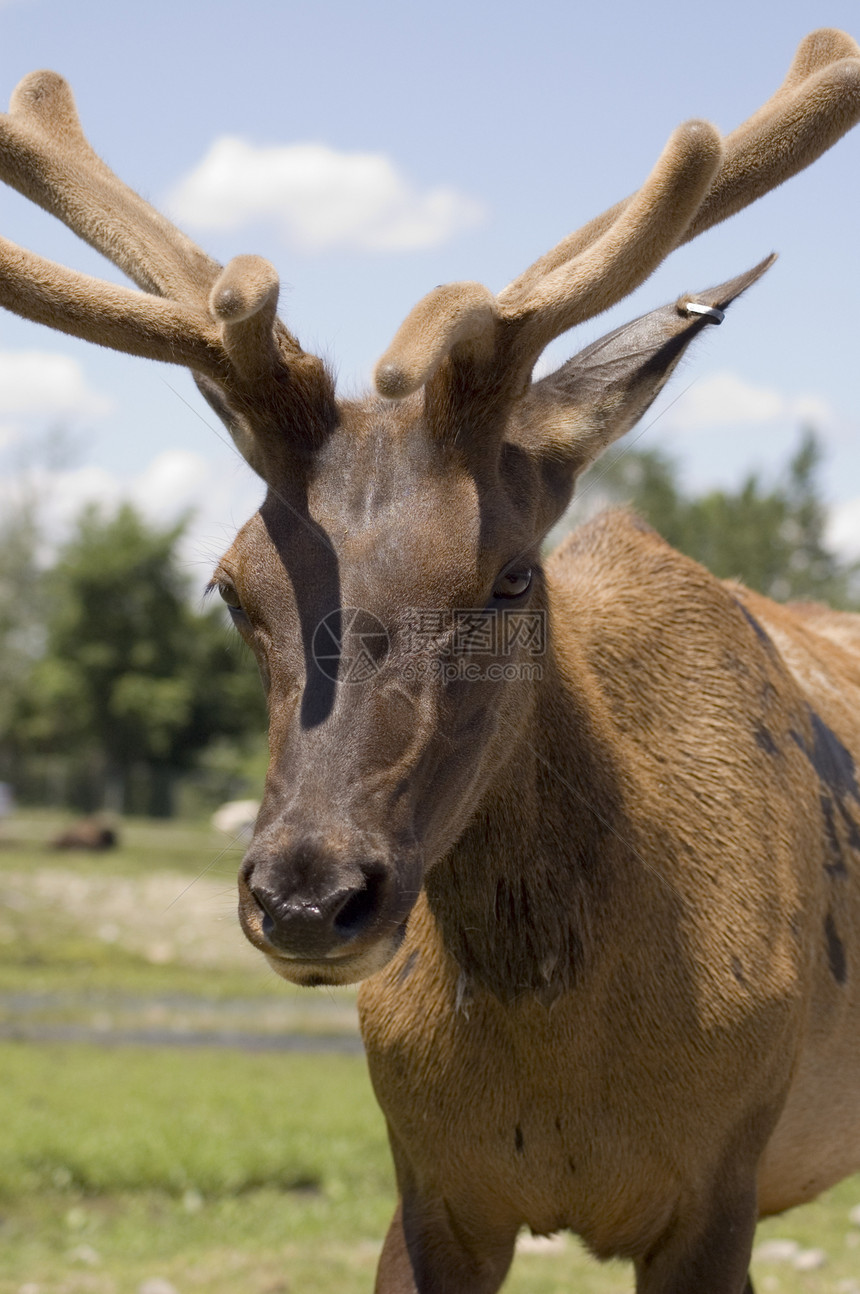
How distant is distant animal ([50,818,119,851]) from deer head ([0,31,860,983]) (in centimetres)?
3116

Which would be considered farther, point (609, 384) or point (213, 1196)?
point (213, 1196)

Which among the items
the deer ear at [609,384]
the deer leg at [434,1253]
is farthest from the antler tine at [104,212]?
the deer leg at [434,1253]

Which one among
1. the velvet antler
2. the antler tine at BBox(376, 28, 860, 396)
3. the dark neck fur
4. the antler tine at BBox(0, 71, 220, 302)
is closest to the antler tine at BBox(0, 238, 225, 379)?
the velvet antler

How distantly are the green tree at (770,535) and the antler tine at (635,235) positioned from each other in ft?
68.8

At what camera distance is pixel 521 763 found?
13.2 feet

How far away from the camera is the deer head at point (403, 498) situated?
3.17 m

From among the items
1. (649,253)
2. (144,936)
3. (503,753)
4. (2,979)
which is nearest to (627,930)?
(503,753)

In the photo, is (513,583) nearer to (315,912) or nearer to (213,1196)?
(315,912)

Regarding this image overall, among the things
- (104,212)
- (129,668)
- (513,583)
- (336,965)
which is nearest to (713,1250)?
(336,965)

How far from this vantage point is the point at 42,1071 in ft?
37.6

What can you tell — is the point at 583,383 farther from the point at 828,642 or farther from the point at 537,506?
the point at 828,642

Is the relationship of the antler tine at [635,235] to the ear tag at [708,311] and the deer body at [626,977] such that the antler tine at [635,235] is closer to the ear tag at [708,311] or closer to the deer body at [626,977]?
the ear tag at [708,311]

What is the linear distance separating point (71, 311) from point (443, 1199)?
2714 mm

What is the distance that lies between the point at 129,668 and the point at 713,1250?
176 ft
